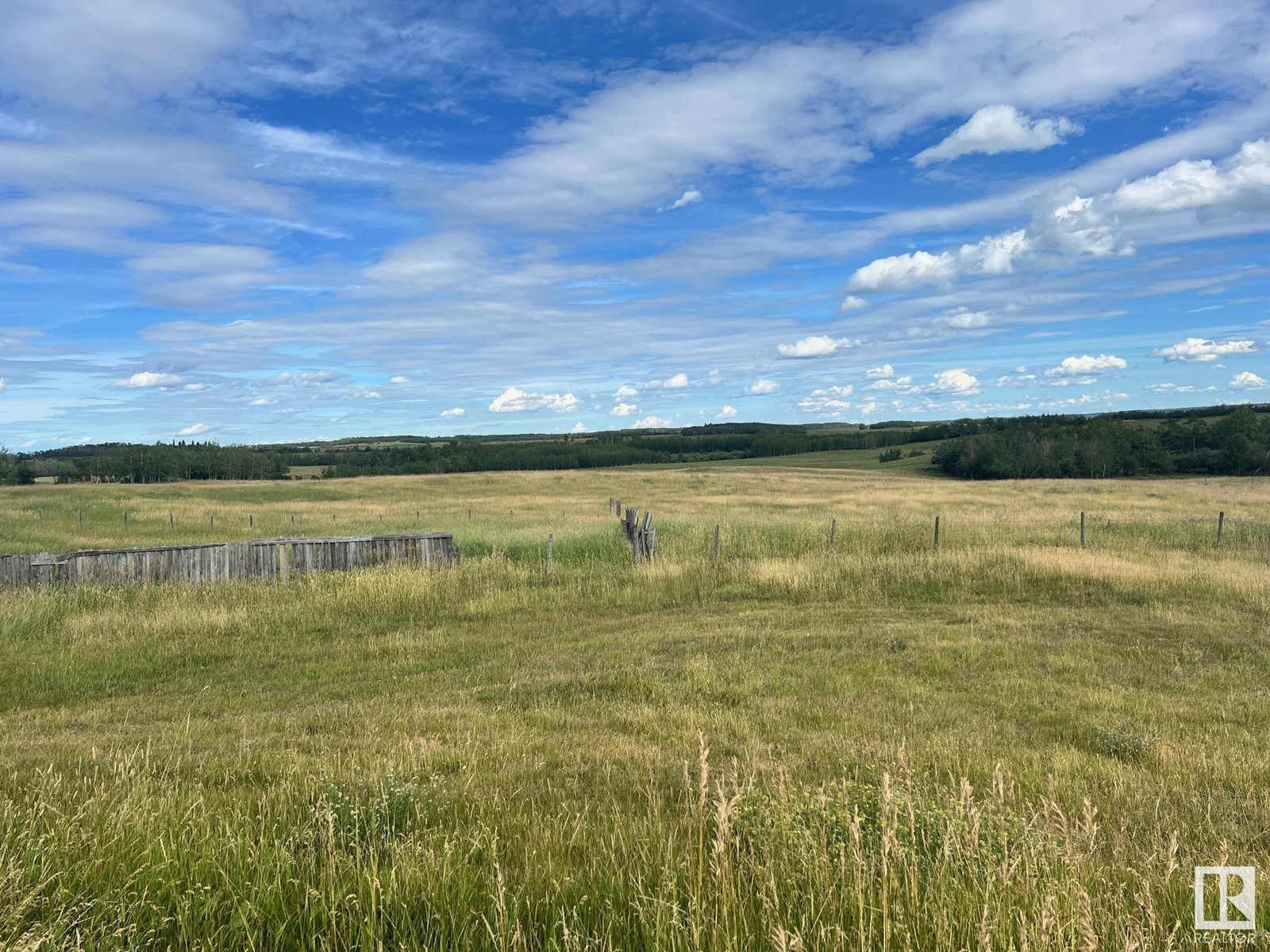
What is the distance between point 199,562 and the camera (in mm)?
17328

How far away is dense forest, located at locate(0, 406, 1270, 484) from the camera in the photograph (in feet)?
291

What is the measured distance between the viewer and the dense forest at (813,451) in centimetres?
8875

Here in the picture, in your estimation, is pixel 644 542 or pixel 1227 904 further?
pixel 644 542

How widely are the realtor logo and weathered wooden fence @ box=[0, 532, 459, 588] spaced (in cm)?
1724

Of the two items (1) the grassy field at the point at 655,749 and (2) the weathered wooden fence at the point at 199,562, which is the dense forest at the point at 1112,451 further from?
(2) the weathered wooden fence at the point at 199,562

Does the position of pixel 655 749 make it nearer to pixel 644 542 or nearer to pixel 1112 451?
pixel 644 542

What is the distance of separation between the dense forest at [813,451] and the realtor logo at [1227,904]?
95.6 m

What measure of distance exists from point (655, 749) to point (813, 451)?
147530mm

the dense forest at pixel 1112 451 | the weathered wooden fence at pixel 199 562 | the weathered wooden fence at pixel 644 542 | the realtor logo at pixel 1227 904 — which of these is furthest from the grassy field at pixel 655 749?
the dense forest at pixel 1112 451

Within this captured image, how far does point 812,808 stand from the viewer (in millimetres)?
3939

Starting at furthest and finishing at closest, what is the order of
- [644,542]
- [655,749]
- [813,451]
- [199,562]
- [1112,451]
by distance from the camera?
[813,451] → [1112,451] → [644,542] → [199,562] → [655,749]

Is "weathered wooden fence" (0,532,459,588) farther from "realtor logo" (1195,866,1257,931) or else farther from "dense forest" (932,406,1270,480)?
"dense forest" (932,406,1270,480)

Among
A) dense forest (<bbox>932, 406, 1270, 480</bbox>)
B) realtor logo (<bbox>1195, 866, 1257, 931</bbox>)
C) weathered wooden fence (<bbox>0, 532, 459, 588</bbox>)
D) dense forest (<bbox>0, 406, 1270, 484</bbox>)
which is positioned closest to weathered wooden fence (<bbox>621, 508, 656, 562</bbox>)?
weathered wooden fence (<bbox>0, 532, 459, 588</bbox>)

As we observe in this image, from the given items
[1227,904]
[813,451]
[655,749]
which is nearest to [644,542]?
[655,749]
